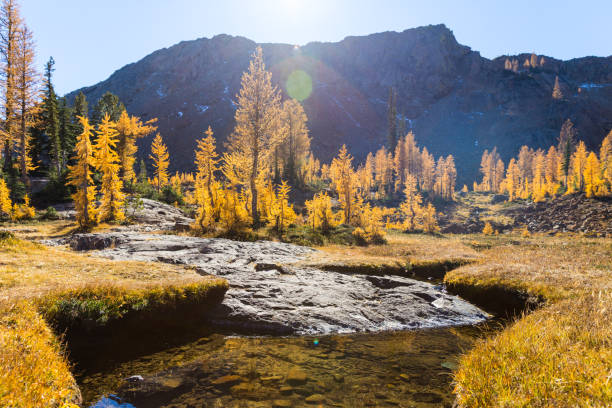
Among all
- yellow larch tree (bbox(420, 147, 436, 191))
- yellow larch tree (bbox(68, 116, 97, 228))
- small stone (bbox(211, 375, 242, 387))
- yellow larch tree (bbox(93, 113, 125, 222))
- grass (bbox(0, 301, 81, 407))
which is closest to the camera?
grass (bbox(0, 301, 81, 407))

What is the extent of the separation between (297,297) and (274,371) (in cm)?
446

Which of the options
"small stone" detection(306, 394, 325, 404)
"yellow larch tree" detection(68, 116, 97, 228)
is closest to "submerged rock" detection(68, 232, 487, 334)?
"small stone" detection(306, 394, 325, 404)

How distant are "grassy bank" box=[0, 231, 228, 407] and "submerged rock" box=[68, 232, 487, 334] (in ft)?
4.53

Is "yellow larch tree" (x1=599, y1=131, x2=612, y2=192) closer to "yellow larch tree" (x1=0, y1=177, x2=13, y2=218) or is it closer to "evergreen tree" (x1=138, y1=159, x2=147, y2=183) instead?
"evergreen tree" (x1=138, y1=159, x2=147, y2=183)

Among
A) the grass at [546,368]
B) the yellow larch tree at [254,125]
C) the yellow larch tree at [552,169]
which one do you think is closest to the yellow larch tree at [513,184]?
the yellow larch tree at [552,169]

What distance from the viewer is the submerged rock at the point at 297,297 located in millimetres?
9133

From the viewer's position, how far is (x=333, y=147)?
188m

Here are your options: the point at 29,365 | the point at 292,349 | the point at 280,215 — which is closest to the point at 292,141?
the point at 280,215

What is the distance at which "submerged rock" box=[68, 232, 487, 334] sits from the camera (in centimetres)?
913

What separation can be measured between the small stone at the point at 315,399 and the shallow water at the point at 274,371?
0.06 feet

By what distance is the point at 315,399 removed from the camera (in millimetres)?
5207

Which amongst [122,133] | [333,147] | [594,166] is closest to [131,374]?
[122,133]

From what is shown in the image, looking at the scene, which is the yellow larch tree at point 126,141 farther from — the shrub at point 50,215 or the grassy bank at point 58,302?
the grassy bank at point 58,302

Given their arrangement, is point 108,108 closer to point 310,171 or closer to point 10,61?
point 10,61
